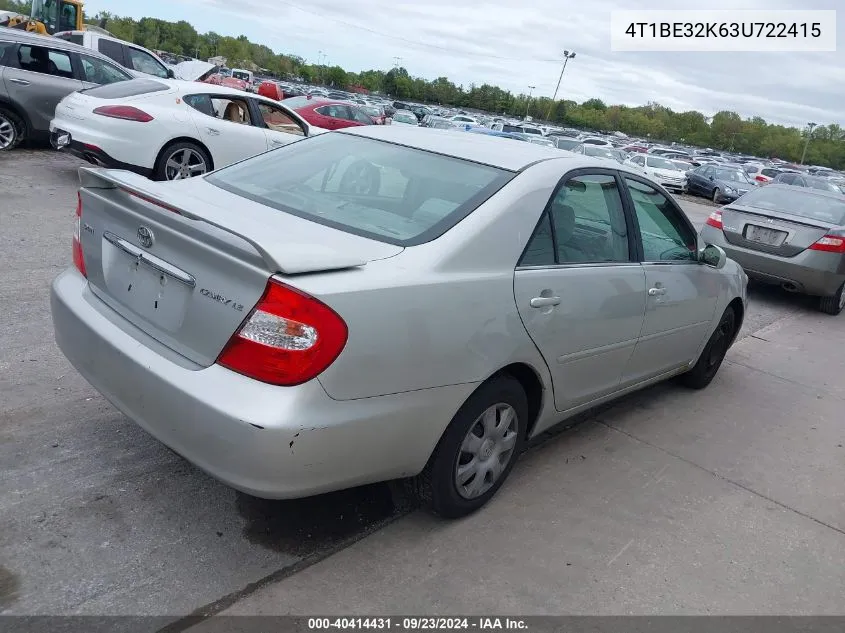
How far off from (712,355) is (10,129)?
996 centimetres

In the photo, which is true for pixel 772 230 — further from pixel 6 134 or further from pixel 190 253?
pixel 6 134

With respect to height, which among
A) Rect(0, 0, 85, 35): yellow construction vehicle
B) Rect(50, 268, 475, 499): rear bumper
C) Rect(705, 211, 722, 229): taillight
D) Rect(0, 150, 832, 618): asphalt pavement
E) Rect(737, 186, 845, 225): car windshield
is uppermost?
Rect(0, 0, 85, 35): yellow construction vehicle

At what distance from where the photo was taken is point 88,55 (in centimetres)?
1096

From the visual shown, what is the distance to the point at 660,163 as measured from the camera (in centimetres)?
2870

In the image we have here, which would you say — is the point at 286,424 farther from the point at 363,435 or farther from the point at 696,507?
the point at 696,507

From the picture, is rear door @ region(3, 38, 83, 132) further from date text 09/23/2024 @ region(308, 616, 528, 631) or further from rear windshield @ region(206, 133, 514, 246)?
date text 09/23/2024 @ region(308, 616, 528, 631)

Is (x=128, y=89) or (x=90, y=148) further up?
(x=128, y=89)

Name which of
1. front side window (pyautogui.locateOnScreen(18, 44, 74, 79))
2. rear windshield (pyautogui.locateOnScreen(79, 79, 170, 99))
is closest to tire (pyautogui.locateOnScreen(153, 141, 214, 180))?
rear windshield (pyautogui.locateOnScreen(79, 79, 170, 99))

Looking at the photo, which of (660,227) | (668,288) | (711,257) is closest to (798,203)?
(711,257)

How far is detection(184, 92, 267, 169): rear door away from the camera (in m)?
8.84

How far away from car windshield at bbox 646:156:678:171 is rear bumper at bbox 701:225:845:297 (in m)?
20.7

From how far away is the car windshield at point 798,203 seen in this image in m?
8.88

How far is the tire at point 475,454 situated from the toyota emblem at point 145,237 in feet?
4.42

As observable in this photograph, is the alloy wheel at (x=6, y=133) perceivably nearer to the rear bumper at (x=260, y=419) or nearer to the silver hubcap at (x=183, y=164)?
the silver hubcap at (x=183, y=164)
